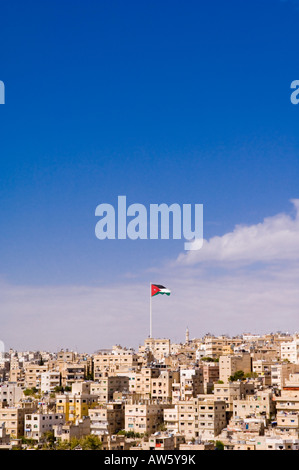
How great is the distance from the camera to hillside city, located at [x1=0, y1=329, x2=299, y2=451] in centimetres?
1341

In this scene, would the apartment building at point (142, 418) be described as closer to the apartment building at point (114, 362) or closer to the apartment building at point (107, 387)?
the apartment building at point (107, 387)

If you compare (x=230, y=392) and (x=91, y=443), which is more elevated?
(x=230, y=392)

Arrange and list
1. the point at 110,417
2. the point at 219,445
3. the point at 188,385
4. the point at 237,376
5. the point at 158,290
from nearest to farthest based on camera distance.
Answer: the point at 219,445 < the point at 110,417 < the point at 188,385 < the point at 237,376 < the point at 158,290

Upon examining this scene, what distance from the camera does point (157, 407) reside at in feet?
51.0

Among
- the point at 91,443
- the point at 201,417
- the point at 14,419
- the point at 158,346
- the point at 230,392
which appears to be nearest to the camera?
the point at 91,443

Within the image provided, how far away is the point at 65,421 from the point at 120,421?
3.44 feet

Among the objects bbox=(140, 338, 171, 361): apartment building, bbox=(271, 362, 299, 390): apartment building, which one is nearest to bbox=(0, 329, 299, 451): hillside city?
bbox=(271, 362, 299, 390): apartment building

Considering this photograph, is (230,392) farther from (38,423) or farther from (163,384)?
(38,423)

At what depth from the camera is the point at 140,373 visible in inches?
736

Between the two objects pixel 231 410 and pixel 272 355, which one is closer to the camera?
pixel 231 410

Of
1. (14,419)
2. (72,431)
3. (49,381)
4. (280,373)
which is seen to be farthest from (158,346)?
(72,431)

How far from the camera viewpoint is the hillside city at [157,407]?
44.0 feet
